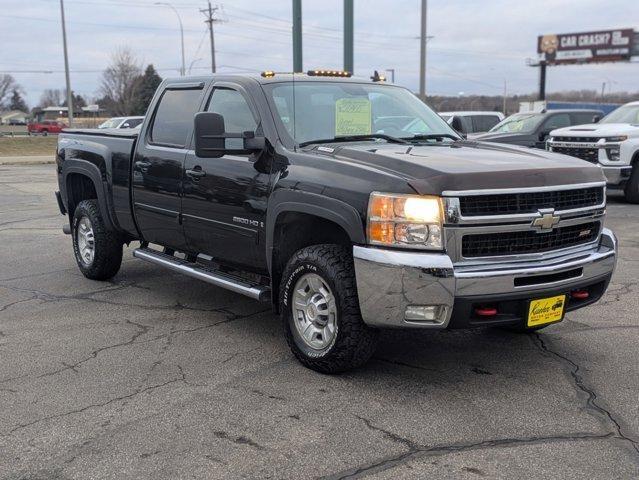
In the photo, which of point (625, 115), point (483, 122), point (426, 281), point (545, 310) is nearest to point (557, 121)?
point (625, 115)

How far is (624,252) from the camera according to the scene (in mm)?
8641

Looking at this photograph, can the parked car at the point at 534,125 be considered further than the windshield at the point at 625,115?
Yes

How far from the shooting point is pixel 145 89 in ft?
250

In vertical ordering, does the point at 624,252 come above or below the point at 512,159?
below

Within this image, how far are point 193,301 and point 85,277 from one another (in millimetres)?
1645

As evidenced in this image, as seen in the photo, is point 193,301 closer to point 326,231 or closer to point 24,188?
point 326,231

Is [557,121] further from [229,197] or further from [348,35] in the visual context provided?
[229,197]

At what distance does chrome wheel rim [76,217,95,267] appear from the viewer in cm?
720

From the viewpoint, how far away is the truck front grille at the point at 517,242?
160 inches

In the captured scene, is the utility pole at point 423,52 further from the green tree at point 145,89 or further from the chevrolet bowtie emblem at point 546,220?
the green tree at point 145,89

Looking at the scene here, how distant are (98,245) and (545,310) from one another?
15.0ft

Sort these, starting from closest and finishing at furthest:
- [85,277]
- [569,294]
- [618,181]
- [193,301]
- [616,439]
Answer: [616,439], [569,294], [193,301], [85,277], [618,181]

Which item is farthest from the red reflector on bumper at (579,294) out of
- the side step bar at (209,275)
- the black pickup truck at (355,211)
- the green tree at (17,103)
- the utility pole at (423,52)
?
the green tree at (17,103)

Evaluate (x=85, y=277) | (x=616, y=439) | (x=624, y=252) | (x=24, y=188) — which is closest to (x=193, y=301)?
(x=85, y=277)
